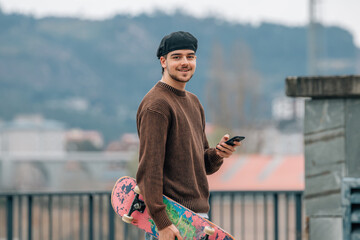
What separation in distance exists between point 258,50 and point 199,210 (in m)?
190

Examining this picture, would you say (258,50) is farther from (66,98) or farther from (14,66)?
(14,66)

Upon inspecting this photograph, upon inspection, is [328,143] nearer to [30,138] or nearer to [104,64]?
[30,138]

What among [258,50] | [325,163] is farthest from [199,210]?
[258,50]

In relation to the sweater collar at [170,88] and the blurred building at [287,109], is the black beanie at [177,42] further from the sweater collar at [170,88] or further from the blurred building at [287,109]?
the blurred building at [287,109]

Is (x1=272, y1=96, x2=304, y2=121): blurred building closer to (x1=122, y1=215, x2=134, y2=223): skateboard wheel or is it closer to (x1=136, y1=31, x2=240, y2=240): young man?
(x1=136, y1=31, x2=240, y2=240): young man

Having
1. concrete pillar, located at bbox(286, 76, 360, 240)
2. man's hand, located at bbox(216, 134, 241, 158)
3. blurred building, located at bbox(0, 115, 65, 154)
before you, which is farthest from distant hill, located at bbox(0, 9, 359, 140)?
man's hand, located at bbox(216, 134, 241, 158)

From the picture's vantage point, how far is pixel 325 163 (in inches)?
141

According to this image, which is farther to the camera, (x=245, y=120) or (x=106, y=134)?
(x=106, y=134)

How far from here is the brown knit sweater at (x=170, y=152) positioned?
237 cm

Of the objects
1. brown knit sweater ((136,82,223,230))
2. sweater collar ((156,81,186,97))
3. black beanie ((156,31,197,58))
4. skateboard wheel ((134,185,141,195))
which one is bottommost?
skateboard wheel ((134,185,141,195))

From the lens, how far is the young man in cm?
237

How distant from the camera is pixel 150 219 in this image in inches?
98.7

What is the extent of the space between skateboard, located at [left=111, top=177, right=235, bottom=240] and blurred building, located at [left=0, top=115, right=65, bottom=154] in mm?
118078

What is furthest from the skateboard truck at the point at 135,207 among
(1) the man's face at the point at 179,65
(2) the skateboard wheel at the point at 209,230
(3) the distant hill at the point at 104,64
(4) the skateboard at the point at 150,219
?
(3) the distant hill at the point at 104,64
